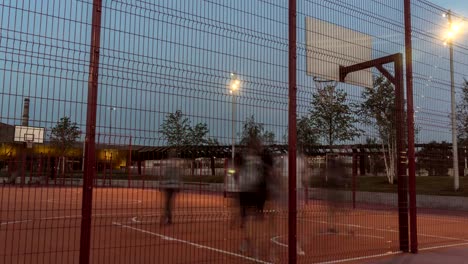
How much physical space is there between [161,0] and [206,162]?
2.20 m

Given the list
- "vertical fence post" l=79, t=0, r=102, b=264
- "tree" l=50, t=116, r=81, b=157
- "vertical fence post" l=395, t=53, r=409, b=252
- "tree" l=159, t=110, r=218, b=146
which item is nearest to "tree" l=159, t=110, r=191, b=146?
"tree" l=159, t=110, r=218, b=146

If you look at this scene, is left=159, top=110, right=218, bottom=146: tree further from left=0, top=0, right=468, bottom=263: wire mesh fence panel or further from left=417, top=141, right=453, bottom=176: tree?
left=417, top=141, right=453, bottom=176: tree

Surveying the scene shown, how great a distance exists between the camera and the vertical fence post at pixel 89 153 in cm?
532

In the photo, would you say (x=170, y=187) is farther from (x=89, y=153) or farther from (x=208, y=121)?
(x=89, y=153)

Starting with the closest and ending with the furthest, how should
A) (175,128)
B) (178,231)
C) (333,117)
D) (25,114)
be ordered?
(25,114) < (175,128) < (333,117) < (178,231)

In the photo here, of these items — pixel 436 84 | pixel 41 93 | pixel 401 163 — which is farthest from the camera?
pixel 436 84

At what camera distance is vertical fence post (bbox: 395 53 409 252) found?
9.07m

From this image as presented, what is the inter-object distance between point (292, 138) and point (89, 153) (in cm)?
293

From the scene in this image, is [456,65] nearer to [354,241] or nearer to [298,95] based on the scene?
[354,241]

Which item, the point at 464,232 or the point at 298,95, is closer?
the point at 298,95

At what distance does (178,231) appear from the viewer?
8.77 meters

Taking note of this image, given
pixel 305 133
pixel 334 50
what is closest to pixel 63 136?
pixel 305 133

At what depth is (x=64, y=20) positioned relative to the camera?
534cm

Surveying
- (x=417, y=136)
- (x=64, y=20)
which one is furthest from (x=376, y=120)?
(x=64, y=20)
